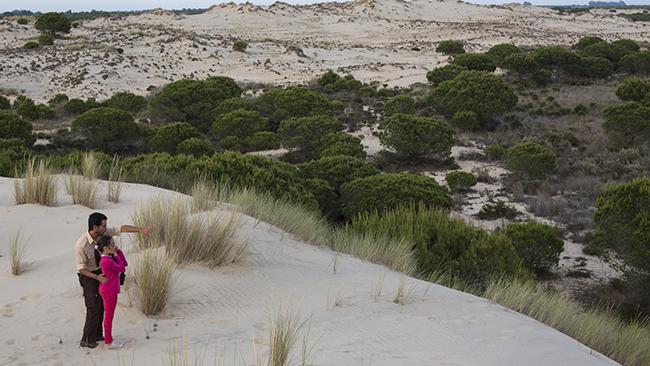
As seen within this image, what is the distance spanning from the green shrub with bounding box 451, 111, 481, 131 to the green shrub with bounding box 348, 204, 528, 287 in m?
14.9

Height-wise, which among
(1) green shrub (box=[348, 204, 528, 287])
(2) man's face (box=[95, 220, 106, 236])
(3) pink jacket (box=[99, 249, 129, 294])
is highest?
(2) man's face (box=[95, 220, 106, 236])

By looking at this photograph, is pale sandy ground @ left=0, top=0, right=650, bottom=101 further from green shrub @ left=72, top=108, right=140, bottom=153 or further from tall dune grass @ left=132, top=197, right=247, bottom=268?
tall dune grass @ left=132, top=197, right=247, bottom=268

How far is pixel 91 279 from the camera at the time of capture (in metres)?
4.18

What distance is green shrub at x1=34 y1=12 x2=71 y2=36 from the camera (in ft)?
150

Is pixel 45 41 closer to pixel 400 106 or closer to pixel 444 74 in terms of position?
pixel 444 74

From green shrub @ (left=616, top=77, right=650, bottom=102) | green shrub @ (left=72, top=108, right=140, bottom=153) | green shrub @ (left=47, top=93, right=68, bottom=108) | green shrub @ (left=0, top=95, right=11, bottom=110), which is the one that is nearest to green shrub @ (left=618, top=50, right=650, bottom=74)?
green shrub @ (left=616, top=77, right=650, bottom=102)

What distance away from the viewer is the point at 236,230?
6297mm

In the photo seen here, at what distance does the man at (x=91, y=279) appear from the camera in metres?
4.10

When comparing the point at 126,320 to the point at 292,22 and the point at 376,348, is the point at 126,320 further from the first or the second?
the point at 292,22

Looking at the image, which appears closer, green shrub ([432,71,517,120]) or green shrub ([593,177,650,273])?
green shrub ([593,177,650,273])

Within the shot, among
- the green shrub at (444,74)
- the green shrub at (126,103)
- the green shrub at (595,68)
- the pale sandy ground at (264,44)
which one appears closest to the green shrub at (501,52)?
the pale sandy ground at (264,44)

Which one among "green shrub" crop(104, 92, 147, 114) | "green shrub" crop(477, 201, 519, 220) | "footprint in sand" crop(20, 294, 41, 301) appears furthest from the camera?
"green shrub" crop(104, 92, 147, 114)

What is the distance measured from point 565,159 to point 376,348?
55.4 feet

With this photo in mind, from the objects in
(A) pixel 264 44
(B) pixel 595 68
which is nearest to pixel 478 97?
(B) pixel 595 68
